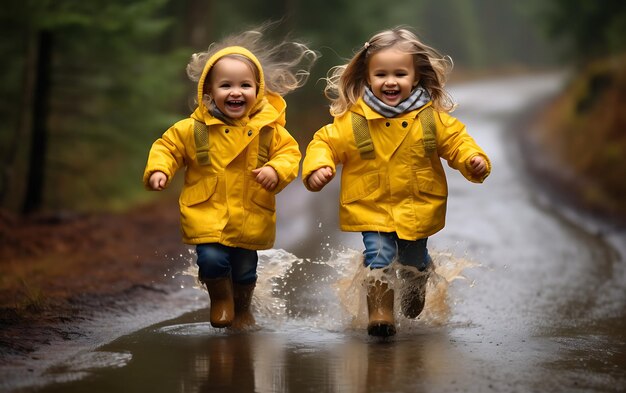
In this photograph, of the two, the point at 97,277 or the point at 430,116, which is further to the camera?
the point at 97,277

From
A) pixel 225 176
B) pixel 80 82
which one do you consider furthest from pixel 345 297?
pixel 80 82

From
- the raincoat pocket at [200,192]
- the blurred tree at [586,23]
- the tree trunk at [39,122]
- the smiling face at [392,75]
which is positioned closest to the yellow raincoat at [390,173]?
the smiling face at [392,75]

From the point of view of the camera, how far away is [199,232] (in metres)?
6.27

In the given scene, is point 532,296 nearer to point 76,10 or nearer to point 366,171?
point 366,171

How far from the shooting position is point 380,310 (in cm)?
614

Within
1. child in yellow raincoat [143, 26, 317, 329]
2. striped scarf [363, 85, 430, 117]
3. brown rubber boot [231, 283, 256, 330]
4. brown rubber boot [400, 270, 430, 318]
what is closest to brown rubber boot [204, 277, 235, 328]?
child in yellow raincoat [143, 26, 317, 329]

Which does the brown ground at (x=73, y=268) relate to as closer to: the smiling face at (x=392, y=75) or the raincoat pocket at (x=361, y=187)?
the raincoat pocket at (x=361, y=187)

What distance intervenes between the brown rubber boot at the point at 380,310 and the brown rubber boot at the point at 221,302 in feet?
2.96

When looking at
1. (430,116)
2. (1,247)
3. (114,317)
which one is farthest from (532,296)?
(1,247)

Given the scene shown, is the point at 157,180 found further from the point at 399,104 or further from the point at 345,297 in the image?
the point at 399,104

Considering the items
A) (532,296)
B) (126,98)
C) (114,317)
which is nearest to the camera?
(114,317)

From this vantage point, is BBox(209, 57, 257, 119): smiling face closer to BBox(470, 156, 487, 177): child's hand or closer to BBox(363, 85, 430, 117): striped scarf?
BBox(363, 85, 430, 117): striped scarf

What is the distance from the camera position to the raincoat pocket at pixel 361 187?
6.46 meters

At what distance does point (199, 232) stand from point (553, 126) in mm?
18083
